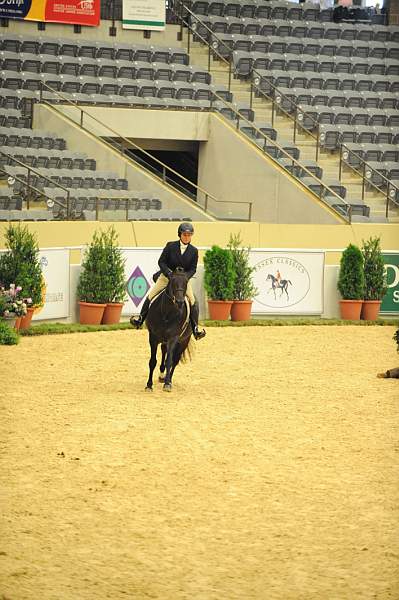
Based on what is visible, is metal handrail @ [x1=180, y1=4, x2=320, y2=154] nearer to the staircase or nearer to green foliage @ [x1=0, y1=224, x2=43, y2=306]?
the staircase

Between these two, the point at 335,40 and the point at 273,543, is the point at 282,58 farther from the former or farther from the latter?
the point at 273,543

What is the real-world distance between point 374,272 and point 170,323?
10872 mm

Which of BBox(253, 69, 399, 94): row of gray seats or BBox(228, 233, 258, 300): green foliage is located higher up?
BBox(253, 69, 399, 94): row of gray seats

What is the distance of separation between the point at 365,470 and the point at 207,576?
386cm

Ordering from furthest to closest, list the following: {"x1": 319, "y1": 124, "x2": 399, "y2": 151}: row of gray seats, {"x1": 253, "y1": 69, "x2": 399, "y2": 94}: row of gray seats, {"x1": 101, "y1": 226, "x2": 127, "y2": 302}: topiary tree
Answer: {"x1": 253, "y1": 69, "x2": 399, "y2": 94}: row of gray seats → {"x1": 319, "y1": 124, "x2": 399, "y2": 151}: row of gray seats → {"x1": 101, "y1": 226, "x2": 127, "y2": 302}: topiary tree

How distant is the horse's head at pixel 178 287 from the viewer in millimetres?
15359

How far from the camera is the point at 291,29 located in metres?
36.5

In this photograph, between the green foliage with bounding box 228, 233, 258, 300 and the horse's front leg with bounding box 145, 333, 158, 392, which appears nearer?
the horse's front leg with bounding box 145, 333, 158, 392

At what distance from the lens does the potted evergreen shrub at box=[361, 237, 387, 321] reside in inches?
1014

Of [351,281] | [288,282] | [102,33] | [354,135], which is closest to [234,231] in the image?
[288,282]

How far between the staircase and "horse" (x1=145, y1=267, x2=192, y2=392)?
593 inches

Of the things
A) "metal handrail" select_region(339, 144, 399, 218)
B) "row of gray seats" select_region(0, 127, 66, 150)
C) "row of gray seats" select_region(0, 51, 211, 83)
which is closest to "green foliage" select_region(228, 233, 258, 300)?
"row of gray seats" select_region(0, 127, 66, 150)

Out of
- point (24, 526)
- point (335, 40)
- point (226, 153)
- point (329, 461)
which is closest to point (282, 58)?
point (335, 40)

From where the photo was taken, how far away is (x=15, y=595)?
7.86 m
